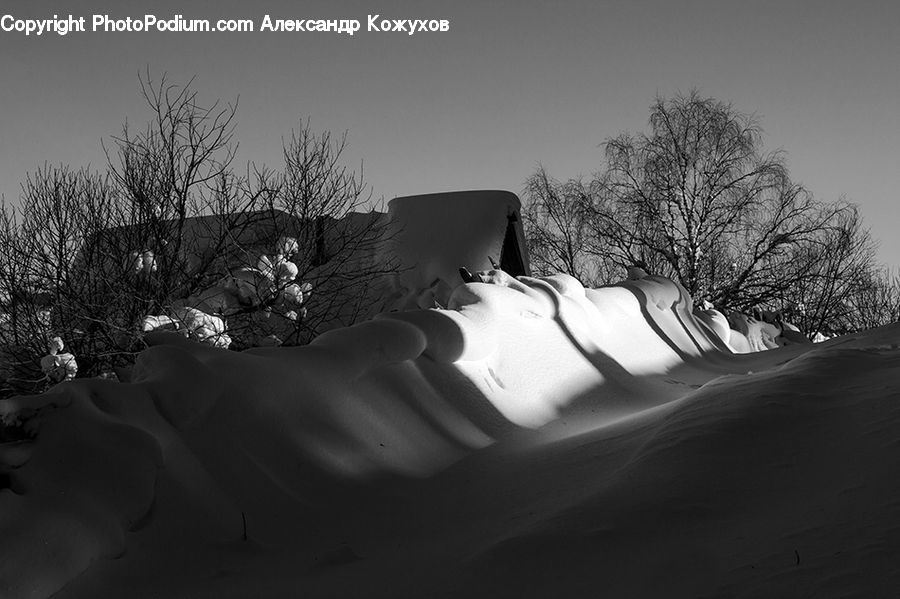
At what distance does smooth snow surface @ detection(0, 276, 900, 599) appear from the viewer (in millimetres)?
2311

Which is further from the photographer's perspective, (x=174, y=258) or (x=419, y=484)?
(x=174, y=258)

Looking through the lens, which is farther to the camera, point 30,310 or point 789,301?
point 789,301

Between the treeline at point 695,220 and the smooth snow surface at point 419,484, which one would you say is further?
the treeline at point 695,220

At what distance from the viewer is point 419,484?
3510 mm

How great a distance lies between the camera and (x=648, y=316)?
879 cm

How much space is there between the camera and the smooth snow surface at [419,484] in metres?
2.31

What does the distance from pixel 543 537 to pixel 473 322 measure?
103 inches

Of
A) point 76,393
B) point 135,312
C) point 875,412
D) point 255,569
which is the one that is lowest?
point 255,569

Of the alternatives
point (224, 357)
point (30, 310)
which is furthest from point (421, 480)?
point (30, 310)

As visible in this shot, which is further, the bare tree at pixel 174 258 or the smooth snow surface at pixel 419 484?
the bare tree at pixel 174 258

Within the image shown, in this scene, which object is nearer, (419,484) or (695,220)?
(419,484)

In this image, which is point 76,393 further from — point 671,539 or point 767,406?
point 767,406

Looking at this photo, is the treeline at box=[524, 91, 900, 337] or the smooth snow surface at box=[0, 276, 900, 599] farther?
the treeline at box=[524, 91, 900, 337]

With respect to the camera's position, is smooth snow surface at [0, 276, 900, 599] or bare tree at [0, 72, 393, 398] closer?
smooth snow surface at [0, 276, 900, 599]
